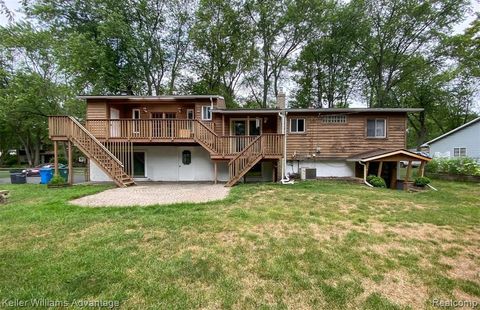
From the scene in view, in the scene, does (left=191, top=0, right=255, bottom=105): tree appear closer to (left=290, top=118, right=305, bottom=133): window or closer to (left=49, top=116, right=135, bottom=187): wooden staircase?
Result: (left=290, top=118, right=305, bottom=133): window

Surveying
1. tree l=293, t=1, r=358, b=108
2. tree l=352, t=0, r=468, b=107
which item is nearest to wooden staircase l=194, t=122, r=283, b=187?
tree l=293, t=1, r=358, b=108

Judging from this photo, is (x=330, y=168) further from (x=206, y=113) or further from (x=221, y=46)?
(x=221, y=46)

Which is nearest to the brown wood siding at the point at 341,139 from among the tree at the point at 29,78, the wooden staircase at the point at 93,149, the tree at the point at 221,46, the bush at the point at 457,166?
the bush at the point at 457,166

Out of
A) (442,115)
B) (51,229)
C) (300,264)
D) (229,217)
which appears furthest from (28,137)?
(442,115)

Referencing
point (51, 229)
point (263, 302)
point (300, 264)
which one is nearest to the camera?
point (263, 302)

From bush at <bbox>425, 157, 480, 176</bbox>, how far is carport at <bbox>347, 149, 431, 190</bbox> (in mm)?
3418

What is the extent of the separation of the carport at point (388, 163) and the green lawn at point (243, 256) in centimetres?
512

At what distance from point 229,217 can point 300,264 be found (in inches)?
100

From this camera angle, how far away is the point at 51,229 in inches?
216

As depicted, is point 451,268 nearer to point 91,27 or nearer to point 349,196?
point 349,196

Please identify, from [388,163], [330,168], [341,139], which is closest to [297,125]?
[341,139]

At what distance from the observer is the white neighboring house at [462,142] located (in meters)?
18.4

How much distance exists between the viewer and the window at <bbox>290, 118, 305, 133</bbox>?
45.2 feet

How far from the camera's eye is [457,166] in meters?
15.0
